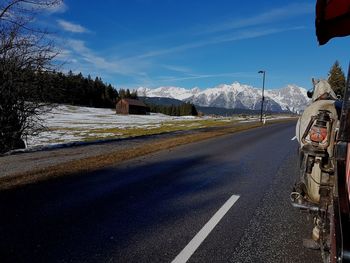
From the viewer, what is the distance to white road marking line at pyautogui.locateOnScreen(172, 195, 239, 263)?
4.29 meters

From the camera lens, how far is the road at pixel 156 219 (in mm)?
4402

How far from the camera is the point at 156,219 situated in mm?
5660

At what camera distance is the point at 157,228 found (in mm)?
5234

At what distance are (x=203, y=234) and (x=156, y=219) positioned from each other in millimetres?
922

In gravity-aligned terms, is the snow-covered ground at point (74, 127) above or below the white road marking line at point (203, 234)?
below

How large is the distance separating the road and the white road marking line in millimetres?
12

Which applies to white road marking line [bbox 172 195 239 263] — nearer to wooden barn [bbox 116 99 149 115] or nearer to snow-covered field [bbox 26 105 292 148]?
snow-covered field [bbox 26 105 292 148]

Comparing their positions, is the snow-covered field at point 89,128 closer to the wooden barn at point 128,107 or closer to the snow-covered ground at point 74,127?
the snow-covered ground at point 74,127

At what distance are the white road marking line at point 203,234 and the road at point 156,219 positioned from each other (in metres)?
0.01

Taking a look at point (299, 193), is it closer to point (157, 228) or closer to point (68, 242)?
point (157, 228)

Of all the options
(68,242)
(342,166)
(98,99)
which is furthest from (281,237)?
(98,99)

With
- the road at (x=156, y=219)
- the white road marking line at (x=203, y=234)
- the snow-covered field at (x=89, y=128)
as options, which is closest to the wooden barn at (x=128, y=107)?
the snow-covered field at (x=89, y=128)

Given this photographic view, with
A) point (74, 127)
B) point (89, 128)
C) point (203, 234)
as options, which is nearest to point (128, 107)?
point (74, 127)

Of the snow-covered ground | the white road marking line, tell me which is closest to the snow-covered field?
the snow-covered ground
